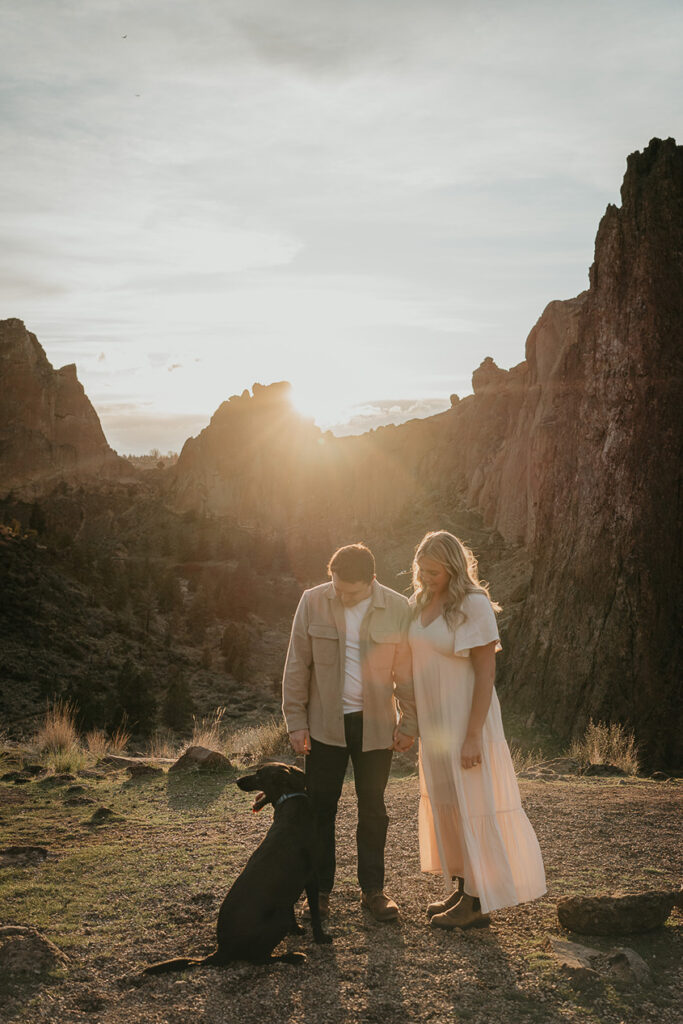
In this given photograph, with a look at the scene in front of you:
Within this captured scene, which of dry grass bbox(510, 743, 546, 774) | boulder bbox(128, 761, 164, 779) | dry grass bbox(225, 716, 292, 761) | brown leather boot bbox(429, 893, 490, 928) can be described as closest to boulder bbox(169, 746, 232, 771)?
boulder bbox(128, 761, 164, 779)

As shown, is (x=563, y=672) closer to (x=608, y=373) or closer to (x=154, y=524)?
(x=608, y=373)

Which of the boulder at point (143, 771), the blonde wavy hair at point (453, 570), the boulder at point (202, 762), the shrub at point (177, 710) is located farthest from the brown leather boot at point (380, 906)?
the shrub at point (177, 710)

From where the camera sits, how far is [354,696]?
4465 millimetres

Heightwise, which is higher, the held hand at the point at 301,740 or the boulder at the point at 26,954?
the held hand at the point at 301,740

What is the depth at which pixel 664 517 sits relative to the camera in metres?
13.0

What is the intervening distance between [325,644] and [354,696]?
0.32m

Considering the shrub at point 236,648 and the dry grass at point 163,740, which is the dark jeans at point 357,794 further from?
the shrub at point 236,648

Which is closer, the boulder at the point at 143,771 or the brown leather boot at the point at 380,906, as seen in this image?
the brown leather boot at the point at 380,906

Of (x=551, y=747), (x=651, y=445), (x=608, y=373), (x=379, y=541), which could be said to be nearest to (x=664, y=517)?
(x=651, y=445)

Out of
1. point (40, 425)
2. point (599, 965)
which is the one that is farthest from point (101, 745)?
point (40, 425)

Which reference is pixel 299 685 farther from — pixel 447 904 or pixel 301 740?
pixel 447 904

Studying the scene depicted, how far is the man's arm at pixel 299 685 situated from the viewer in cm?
447

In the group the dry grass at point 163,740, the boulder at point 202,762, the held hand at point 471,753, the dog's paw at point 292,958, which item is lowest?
the dry grass at point 163,740

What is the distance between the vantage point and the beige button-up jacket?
14.5 feet
